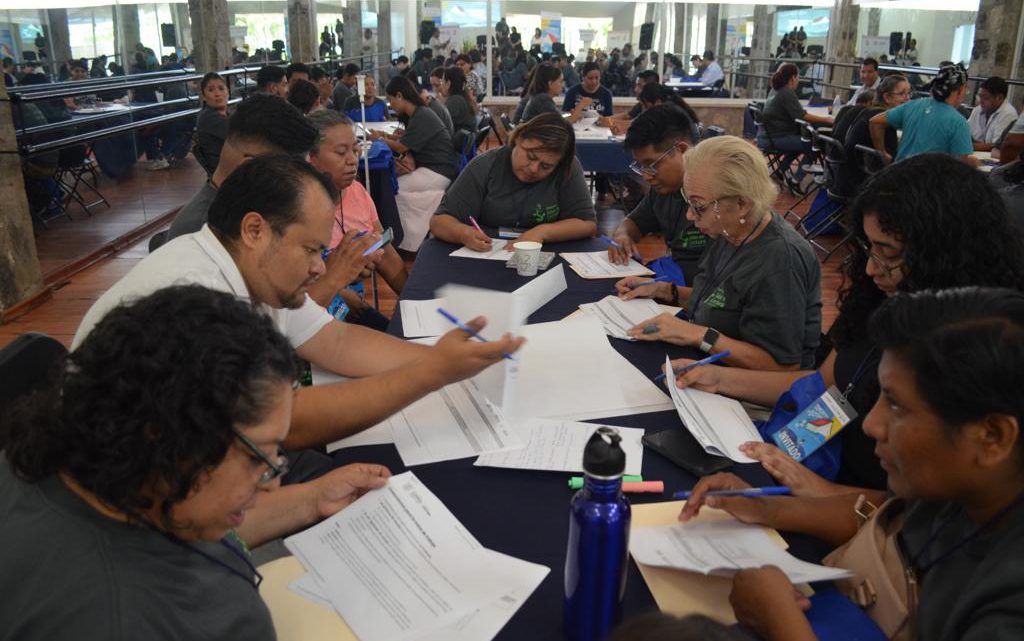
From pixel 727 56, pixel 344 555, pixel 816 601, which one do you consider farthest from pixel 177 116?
pixel 727 56

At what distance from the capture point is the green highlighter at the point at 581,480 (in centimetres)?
126

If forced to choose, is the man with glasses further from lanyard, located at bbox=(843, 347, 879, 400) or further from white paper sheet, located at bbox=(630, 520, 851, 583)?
white paper sheet, located at bbox=(630, 520, 851, 583)

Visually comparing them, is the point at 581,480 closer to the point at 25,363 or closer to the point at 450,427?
the point at 450,427

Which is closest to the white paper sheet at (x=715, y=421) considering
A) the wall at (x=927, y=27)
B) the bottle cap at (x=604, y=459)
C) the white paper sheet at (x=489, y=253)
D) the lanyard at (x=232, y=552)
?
the bottle cap at (x=604, y=459)

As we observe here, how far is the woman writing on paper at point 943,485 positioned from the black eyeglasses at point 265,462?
0.63 meters

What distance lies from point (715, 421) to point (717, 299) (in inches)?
24.0

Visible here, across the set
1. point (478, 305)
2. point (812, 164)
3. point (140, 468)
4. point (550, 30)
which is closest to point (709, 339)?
point (478, 305)

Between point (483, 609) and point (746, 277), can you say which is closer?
point (483, 609)

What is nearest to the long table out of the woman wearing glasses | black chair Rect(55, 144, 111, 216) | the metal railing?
the woman wearing glasses

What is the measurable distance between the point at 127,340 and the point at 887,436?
3.28 feet

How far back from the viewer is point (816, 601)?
1048mm

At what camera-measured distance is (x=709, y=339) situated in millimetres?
1880

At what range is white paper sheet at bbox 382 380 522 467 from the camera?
139cm

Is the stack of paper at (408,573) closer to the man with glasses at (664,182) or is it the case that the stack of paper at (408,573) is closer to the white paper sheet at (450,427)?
the white paper sheet at (450,427)
